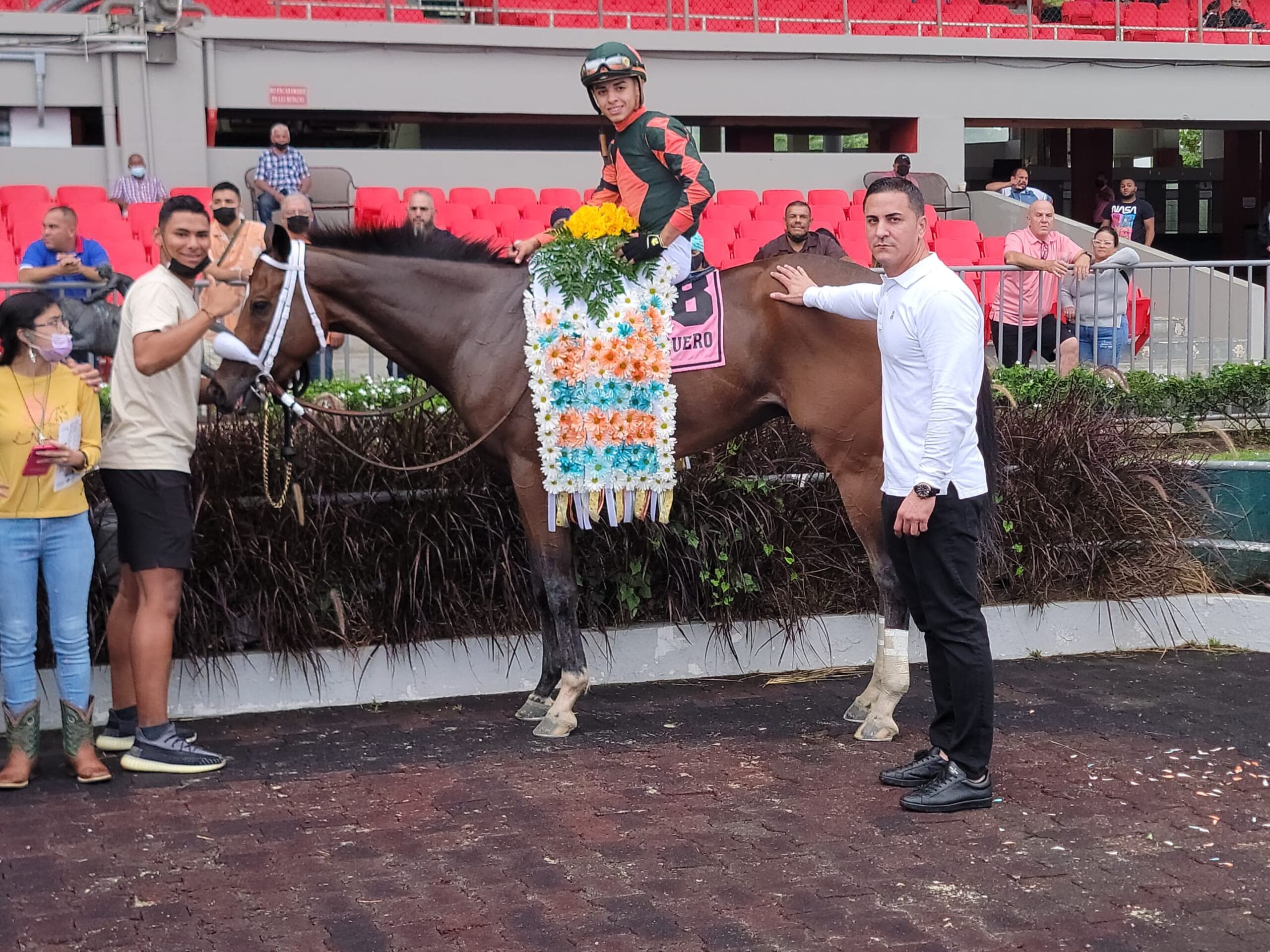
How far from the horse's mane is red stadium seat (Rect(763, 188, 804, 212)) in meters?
11.9

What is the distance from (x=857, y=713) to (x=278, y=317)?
3163 millimetres

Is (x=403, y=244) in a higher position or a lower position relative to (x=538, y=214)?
lower

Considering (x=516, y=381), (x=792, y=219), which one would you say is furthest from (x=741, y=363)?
(x=792, y=219)

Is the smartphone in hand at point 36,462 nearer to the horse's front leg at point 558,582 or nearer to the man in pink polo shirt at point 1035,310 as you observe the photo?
the horse's front leg at point 558,582

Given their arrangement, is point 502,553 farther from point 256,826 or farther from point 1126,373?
point 1126,373

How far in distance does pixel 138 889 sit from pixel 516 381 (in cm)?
277

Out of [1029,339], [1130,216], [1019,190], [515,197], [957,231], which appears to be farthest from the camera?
[1019,190]

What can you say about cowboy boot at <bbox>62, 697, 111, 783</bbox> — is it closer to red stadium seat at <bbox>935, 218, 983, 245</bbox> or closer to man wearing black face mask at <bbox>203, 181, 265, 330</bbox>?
man wearing black face mask at <bbox>203, 181, 265, 330</bbox>

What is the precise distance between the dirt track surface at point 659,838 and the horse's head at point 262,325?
1597 millimetres

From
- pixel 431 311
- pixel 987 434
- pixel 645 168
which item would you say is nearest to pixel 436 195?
pixel 645 168

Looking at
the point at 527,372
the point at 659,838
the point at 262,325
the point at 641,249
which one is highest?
the point at 641,249

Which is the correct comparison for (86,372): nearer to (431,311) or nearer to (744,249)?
(431,311)

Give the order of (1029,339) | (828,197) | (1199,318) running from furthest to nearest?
(828,197) < (1199,318) < (1029,339)

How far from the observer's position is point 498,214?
16094 mm
